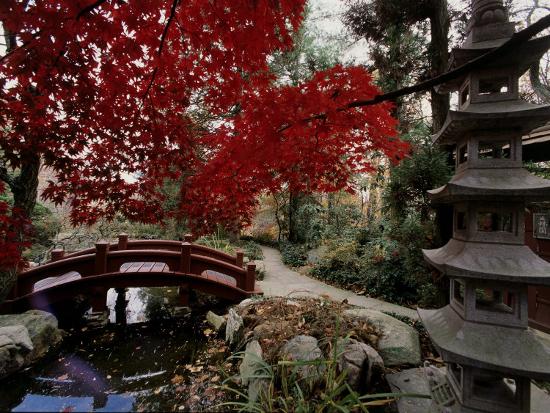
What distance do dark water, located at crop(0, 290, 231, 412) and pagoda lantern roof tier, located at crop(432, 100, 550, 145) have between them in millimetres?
4916

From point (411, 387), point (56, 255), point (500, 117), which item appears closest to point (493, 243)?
point (500, 117)

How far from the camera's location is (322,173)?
4.97 m

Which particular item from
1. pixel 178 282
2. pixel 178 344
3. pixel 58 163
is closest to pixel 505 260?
pixel 58 163

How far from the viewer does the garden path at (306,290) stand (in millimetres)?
6677

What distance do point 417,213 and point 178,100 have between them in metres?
6.12

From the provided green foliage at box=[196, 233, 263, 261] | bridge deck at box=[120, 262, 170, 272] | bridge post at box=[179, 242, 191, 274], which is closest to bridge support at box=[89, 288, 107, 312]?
bridge deck at box=[120, 262, 170, 272]

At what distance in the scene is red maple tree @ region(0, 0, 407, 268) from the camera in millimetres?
3164

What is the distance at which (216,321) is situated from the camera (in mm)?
6805

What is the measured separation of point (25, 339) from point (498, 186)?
7.61m

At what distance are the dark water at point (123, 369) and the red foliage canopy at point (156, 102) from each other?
2819 mm

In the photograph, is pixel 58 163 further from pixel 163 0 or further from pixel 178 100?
pixel 163 0

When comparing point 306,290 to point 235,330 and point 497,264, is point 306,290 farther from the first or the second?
point 497,264

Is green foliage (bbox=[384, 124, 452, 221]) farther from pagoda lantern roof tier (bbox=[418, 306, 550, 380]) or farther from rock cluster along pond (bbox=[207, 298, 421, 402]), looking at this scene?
pagoda lantern roof tier (bbox=[418, 306, 550, 380])

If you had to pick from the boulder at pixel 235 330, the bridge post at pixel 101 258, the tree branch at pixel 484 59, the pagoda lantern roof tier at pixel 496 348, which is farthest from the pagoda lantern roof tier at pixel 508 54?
the bridge post at pixel 101 258
